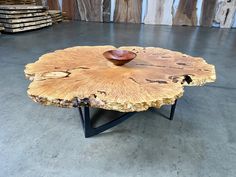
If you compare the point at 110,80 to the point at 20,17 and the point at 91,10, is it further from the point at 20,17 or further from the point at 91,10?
the point at 91,10

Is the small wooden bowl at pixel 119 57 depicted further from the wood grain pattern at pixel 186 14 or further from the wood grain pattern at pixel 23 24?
the wood grain pattern at pixel 186 14

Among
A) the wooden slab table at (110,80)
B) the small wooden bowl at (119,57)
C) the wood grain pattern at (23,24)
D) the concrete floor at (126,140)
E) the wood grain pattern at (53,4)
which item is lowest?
the concrete floor at (126,140)

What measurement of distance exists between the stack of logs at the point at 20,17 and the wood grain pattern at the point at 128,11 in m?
1.81

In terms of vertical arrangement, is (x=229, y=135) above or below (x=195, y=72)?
below

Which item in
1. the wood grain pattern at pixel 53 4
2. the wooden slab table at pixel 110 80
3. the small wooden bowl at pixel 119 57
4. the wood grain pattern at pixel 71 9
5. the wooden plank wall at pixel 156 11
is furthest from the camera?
the wood grain pattern at pixel 53 4

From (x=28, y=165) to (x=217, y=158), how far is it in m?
1.07

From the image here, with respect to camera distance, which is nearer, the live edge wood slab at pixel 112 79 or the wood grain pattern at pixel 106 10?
the live edge wood slab at pixel 112 79

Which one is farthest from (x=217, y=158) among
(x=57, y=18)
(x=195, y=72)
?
(x=57, y=18)

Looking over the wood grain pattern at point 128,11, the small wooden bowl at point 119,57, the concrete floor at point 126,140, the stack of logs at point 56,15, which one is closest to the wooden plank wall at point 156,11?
the wood grain pattern at point 128,11

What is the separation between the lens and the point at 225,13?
207 inches

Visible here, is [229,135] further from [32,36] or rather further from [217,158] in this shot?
[32,36]

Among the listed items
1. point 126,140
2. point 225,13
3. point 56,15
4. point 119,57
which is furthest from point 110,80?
point 225,13

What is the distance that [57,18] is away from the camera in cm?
546

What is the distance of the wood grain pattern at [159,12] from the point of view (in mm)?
5387
